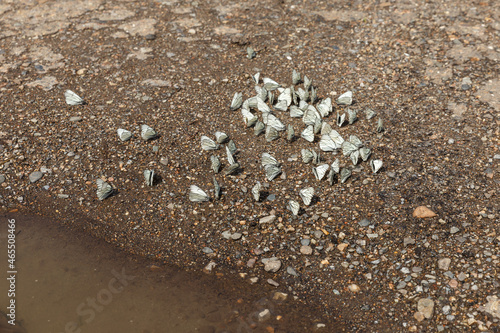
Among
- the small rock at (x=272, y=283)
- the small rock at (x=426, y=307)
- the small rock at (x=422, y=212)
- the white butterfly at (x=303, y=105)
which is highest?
the white butterfly at (x=303, y=105)

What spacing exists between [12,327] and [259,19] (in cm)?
501

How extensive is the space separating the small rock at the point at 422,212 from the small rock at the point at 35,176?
359cm

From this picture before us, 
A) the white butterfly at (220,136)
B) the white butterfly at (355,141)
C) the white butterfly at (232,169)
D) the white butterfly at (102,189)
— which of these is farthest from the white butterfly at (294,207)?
the white butterfly at (102,189)

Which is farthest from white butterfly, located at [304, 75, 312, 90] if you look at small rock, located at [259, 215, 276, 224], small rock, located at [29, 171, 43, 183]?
small rock, located at [29, 171, 43, 183]

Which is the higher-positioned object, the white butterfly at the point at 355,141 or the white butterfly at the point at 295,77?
the white butterfly at the point at 295,77

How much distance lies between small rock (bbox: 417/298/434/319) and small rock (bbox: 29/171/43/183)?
144 inches

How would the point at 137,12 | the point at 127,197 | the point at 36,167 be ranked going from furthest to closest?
the point at 137,12, the point at 36,167, the point at 127,197

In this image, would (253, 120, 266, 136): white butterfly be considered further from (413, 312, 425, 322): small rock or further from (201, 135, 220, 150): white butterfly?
(413, 312, 425, 322): small rock

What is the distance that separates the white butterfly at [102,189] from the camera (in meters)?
4.36

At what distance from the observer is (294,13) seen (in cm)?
684

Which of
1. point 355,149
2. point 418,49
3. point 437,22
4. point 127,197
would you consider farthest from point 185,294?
point 437,22

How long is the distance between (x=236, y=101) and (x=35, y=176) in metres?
2.23

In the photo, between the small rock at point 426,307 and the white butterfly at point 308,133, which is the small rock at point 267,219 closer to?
the white butterfly at point 308,133

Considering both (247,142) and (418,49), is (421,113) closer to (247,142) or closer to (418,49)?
(418,49)
